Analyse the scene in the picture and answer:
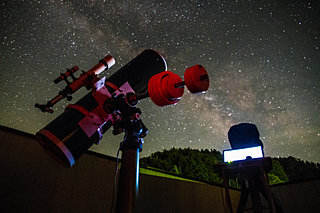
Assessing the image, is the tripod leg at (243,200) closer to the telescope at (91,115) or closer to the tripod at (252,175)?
the tripod at (252,175)

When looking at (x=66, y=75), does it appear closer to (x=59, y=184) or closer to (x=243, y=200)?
(x=59, y=184)

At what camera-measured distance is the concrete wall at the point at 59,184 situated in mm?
2465

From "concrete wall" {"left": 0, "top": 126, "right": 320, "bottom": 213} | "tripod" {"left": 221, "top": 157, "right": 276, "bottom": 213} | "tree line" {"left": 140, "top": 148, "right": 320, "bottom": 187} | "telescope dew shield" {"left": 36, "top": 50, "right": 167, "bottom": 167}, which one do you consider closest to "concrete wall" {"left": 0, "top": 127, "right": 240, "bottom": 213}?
"concrete wall" {"left": 0, "top": 126, "right": 320, "bottom": 213}

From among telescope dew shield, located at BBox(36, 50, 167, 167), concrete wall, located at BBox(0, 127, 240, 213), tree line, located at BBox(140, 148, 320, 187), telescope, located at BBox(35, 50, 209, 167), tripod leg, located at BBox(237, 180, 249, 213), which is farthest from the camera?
tree line, located at BBox(140, 148, 320, 187)

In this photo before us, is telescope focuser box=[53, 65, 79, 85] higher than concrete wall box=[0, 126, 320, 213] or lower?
higher

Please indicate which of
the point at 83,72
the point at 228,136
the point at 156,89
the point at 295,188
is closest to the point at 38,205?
the point at 83,72

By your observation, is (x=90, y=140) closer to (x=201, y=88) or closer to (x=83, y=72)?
(x=83, y=72)

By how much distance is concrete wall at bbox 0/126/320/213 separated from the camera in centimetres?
246

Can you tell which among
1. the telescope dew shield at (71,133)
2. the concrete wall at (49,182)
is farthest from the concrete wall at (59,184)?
the telescope dew shield at (71,133)

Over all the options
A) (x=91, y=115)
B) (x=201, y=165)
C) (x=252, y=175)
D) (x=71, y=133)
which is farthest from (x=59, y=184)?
(x=201, y=165)

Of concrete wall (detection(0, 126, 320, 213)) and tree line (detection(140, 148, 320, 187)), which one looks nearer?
concrete wall (detection(0, 126, 320, 213))

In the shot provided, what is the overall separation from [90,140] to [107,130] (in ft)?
0.82

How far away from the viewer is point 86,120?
1434 millimetres

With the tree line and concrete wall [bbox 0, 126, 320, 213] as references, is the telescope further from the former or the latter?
the tree line
